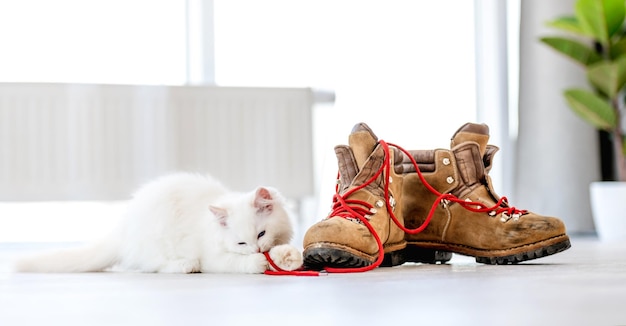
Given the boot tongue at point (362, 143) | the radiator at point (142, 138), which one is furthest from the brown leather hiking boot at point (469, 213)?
the radiator at point (142, 138)

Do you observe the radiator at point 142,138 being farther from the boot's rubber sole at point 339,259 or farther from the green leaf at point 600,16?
the boot's rubber sole at point 339,259

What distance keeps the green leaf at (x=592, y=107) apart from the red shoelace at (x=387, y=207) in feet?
6.81

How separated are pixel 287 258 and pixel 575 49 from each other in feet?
8.34

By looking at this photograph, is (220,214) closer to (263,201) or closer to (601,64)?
(263,201)

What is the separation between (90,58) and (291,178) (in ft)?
3.45

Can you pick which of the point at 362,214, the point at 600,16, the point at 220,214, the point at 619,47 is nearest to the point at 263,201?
the point at 220,214

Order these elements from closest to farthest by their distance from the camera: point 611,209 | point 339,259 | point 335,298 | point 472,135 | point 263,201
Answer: point 335,298 → point 339,259 → point 263,201 → point 472,135 → point 611,209

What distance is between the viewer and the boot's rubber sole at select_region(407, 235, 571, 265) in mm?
1451

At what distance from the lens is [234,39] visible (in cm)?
356

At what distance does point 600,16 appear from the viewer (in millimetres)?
3359

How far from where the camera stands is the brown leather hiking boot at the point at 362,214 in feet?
4.54

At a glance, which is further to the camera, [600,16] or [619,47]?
[619,47]

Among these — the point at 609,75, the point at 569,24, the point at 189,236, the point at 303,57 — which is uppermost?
the point at 569,24

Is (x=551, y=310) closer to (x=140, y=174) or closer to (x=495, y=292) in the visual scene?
(x=495, y=292)
